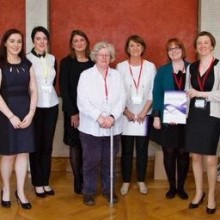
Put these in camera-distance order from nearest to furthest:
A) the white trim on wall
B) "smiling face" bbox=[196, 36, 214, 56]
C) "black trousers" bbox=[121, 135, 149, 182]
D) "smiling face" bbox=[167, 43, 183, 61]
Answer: "smiling face" bbox=[196, 36, 214, 56] → "smiling face" bbox=[167, 43, 183, 61] → "black trousers" bbox=[121, 135, 149, 182] → the white trim on wall

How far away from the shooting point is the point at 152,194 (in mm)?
Answer: 4094

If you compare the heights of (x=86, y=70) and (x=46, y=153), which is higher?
(x=86, y=70)

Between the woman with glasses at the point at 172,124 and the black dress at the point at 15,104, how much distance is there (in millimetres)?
1191

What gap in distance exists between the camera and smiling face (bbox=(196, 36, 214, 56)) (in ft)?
11.1

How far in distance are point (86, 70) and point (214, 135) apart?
48.6 inches

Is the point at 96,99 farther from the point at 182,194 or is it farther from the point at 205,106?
the point at 182,194

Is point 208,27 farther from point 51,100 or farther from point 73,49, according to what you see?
point 51,100

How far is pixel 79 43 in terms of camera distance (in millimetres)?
3822

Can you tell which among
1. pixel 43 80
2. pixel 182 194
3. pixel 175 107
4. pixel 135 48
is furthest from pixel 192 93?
pixel 43 80

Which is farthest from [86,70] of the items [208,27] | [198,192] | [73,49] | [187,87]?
[208,27]

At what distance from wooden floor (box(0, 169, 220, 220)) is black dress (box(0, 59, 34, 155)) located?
0.54 metres

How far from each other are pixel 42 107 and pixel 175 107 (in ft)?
3.97

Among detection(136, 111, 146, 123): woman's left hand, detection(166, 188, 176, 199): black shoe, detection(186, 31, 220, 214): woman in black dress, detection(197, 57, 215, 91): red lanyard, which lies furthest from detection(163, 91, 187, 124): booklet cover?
detection(166, 188, 176, 199): black shoe

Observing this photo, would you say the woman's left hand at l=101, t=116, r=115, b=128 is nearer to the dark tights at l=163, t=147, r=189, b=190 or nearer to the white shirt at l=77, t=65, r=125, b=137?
the white shirt at l=77, t=65, r=125, b=137
